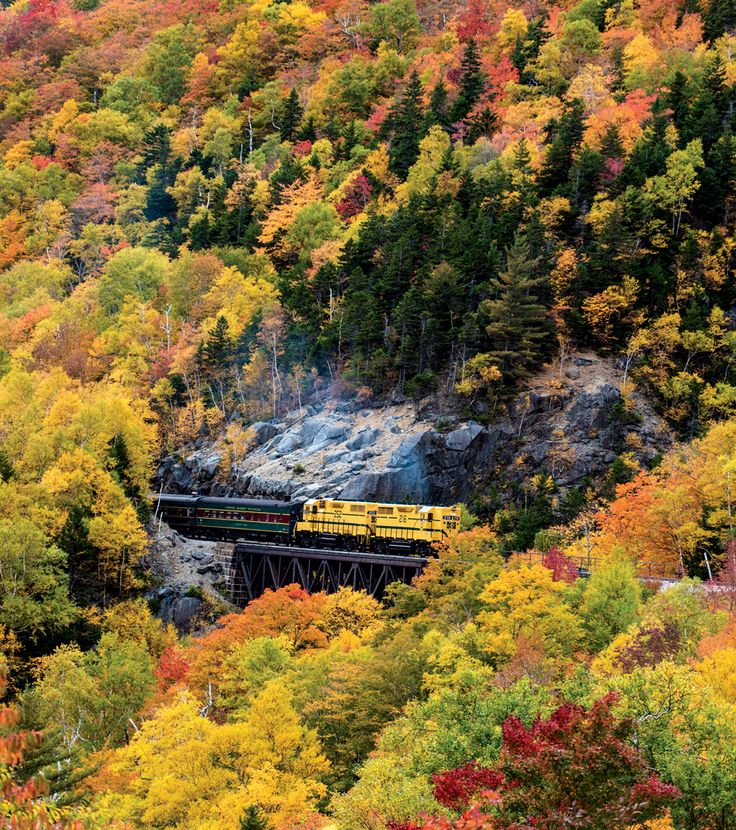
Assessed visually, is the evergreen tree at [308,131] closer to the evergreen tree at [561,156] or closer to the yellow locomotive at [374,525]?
the evergreen tree at [561,156]

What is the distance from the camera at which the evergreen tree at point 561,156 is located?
77250 millimetres

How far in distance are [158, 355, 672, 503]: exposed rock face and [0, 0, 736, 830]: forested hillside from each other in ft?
4.88

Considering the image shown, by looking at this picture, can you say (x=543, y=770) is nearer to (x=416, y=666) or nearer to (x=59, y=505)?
(x=416, y=666)

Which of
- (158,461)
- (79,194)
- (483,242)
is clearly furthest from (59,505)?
(79,194)

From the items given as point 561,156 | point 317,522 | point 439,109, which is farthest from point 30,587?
point 439,109

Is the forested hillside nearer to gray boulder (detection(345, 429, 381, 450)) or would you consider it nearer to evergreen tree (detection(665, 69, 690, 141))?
evergreen tree (detection(665, 69, 690, 141))

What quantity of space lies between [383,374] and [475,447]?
36.8 feet

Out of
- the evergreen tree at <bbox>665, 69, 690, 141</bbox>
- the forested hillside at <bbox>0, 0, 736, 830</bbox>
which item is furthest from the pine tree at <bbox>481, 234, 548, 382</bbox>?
the evergreen tree at <bbox>665, 69, 690, 141</bbox>

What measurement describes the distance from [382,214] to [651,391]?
1229 inches

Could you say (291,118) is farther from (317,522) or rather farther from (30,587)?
(30,587)

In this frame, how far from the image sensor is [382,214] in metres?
85.4

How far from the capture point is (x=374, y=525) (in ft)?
195

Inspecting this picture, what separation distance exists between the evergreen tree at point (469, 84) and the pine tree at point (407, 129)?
3.77 m

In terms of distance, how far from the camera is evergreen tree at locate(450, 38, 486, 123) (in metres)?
97.0
